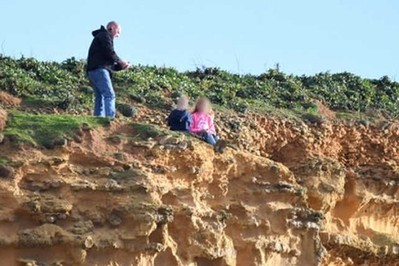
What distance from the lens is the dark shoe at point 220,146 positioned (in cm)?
1672

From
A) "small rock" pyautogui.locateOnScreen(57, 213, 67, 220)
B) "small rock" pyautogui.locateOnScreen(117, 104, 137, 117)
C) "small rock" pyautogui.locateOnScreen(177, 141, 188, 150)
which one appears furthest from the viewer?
"small rock" pyautogui.locateOnScreen(117, 104, 137, 117)

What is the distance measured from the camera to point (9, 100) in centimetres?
1848

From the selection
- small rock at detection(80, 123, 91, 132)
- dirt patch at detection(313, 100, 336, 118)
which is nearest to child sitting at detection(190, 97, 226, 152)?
small rock at detection(80, 123, 91, 132)

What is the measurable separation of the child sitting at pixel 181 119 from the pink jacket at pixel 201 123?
0.09m

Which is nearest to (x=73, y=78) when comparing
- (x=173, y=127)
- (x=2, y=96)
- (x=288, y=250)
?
(x=2, y=96)

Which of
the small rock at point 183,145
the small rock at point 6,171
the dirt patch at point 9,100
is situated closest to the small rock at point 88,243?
the small rock at point 6,171

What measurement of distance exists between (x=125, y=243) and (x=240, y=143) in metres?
4.48

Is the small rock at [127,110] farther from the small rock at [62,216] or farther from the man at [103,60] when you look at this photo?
the small rock at [62,216]

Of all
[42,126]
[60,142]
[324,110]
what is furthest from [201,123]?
[324,110]

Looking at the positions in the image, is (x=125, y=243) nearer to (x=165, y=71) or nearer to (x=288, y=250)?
(x=288, y=250)

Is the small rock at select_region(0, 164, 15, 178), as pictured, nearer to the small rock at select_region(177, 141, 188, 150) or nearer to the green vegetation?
the small rock at select_region(177, 141, 188, 150)

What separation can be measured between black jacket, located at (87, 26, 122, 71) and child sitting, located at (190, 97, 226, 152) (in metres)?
1.30

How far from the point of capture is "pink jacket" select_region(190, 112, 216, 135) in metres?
17.1

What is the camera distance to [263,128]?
19.9 meters
